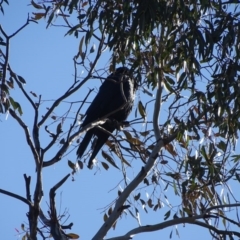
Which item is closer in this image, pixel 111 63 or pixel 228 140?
pixel 228 140

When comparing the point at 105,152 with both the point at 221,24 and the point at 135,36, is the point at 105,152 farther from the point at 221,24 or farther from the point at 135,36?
the point at 221,24

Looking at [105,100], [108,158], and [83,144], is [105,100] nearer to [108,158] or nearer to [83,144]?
[83,144]

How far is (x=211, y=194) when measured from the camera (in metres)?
5.23

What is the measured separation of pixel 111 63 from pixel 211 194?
1.08 meters

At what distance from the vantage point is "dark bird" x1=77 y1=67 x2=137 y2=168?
19.2 feet

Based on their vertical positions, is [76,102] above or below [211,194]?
above

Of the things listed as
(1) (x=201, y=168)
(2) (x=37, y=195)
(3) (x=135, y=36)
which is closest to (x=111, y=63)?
(3) (x=135, y=36)

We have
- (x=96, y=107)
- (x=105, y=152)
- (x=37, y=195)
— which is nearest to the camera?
(x=37, y=195)

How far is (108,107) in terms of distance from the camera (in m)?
6.50

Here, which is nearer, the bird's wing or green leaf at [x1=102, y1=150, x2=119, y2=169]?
green leaf at [x1=102, y1=150, x2=119, y2=169]

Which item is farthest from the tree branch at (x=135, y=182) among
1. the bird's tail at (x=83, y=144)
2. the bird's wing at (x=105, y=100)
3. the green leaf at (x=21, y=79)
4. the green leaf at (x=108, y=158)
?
the bird's wing at (x=105, y=100)

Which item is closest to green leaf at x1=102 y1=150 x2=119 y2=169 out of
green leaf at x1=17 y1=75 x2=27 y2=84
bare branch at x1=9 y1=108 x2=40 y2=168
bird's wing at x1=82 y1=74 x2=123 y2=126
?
bird's wing at x1=82 y1=74 x2=123 y2=126

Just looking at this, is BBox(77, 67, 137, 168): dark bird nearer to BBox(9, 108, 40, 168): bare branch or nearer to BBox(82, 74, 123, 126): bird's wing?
BBox(82, 74, 123, 126): bird's wing

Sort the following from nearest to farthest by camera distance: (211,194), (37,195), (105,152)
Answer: (37,195)
(211,194)
(105,152)
